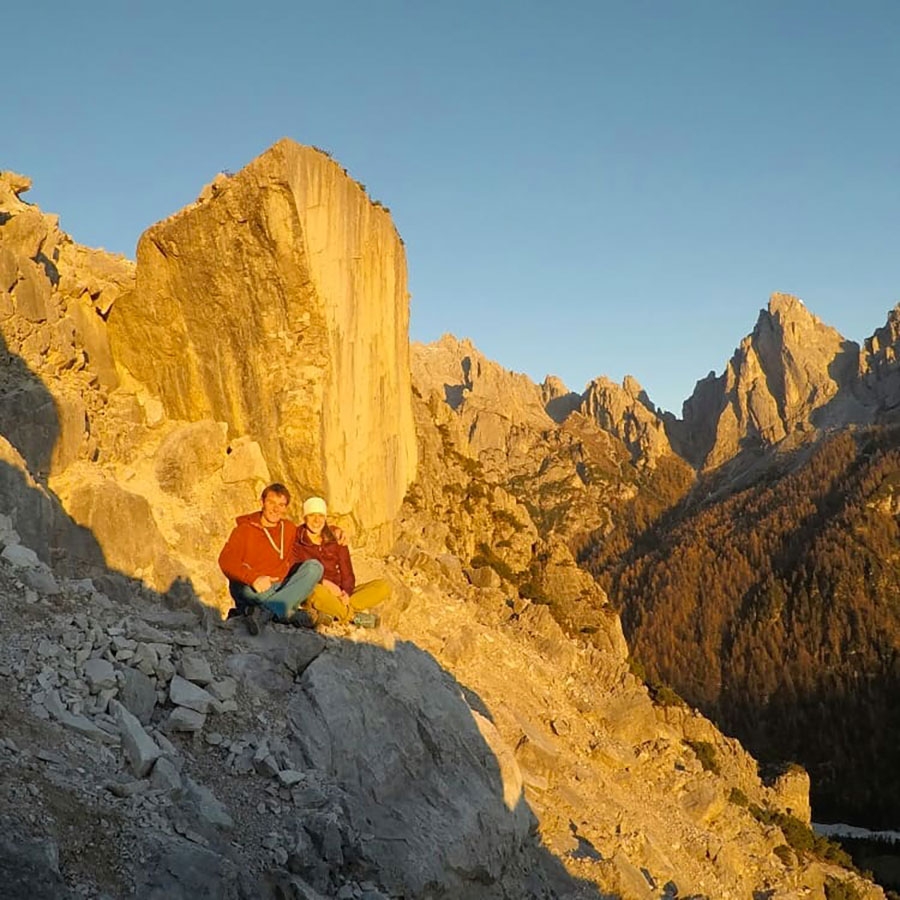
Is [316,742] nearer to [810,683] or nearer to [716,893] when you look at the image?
[716,893]

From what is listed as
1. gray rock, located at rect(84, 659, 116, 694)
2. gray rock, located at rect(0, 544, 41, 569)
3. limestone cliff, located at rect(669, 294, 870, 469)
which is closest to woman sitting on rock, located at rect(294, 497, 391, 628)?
gray rock, located at rect(0, 544, 41, 569)

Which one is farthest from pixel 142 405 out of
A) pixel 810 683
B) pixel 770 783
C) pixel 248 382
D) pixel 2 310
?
pixel 810 683

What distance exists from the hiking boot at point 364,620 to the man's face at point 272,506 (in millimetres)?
1509

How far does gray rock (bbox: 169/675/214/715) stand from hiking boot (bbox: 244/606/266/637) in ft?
4.96

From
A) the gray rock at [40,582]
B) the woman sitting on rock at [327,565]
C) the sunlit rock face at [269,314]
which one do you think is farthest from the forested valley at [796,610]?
the gray rock at [40,582]

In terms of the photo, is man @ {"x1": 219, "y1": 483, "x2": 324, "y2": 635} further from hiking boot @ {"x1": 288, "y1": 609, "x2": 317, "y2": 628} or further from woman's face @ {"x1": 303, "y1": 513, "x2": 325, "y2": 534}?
woman's face @ {"x1": 303, "y1": 513, "x2": 325, "y2": 534}

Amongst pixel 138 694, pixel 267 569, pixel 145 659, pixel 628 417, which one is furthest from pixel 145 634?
pixel 628 417

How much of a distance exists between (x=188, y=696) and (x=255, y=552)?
7.98ft

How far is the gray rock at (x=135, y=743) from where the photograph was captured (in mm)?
5498

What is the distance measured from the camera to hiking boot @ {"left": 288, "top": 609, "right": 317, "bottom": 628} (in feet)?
28.0

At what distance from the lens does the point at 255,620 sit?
817 cm

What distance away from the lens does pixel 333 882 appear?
229 inches

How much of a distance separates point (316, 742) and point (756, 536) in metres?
117

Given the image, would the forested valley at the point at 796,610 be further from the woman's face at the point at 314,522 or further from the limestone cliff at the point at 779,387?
the woman's face at the point at 314,522
